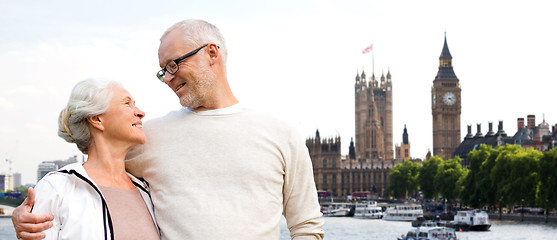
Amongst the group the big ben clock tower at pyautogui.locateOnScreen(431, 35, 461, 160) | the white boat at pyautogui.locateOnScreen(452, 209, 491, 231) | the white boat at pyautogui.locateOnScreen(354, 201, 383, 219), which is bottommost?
the white boat at pyautogui.locateOnScreen(354, 201, 383, 219)

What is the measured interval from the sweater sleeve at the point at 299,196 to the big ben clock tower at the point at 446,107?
12773cm

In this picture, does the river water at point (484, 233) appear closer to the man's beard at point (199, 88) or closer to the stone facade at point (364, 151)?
the man's beard at point (199, 88)

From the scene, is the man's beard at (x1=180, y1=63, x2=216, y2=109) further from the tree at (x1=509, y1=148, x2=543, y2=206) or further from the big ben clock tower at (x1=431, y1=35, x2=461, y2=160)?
the big ben clock tower at (x1=431, y1=35, x2=461, y2=160)

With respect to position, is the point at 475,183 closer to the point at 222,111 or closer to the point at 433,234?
the point at 433,234

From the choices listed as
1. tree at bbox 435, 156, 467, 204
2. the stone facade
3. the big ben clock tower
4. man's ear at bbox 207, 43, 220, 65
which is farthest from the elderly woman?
the big ben clock tower

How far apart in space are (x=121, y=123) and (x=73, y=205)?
44 centimetres

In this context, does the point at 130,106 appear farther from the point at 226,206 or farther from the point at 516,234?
the point at 516,234

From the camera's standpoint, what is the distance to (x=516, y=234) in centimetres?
4666

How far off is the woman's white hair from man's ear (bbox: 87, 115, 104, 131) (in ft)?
0.08

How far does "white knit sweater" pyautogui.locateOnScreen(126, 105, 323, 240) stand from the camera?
11.6 ft

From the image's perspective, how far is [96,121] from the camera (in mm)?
3553

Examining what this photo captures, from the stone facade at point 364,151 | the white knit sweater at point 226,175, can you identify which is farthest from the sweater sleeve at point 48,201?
the stone facade at point 364,151

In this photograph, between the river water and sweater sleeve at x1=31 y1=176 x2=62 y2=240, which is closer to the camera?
sweater sleeve at x1=31 y1=176 x2=62 y2=240

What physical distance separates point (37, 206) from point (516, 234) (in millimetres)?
46116
